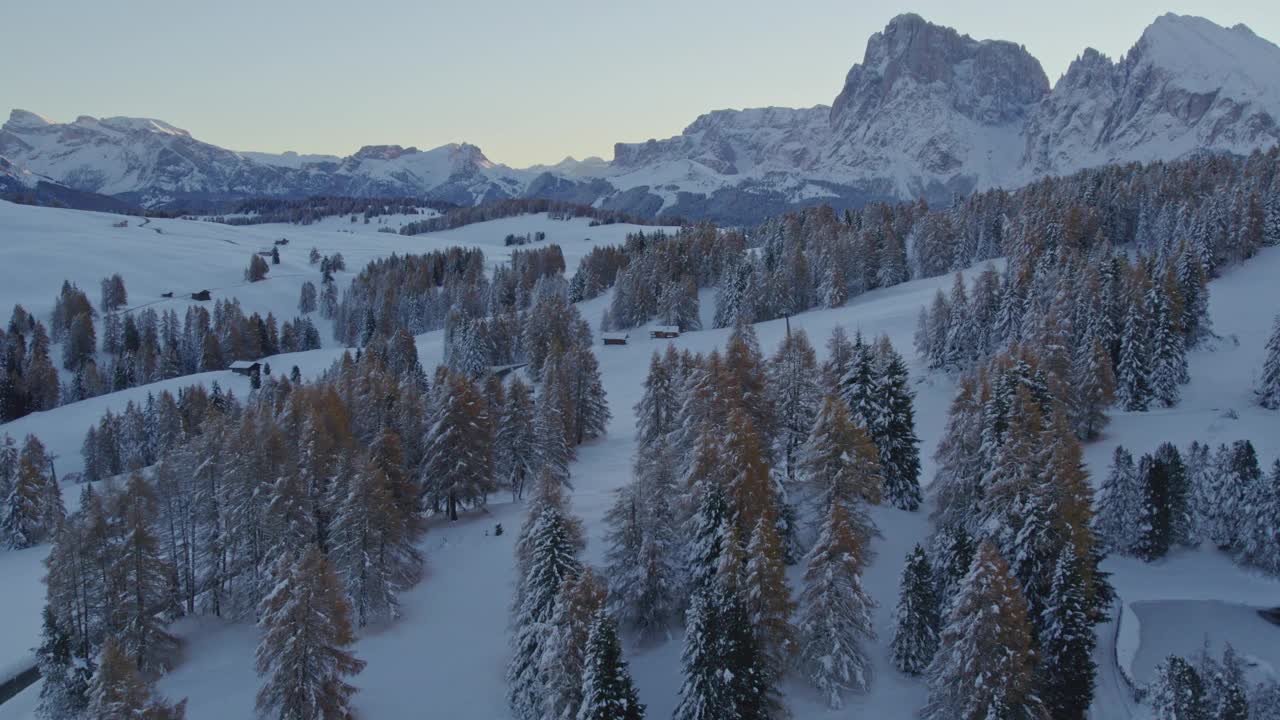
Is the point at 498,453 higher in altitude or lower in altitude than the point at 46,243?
lower

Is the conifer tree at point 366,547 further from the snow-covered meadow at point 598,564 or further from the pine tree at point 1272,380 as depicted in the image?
the pine tree at point 1272,380

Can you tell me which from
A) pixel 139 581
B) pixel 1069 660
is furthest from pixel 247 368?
pixel 1069 660

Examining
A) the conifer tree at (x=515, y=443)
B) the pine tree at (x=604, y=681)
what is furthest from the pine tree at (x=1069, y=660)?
the conifer tree at (x=515, y=443)

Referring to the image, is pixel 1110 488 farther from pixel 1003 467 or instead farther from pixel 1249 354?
pixel 1249 354

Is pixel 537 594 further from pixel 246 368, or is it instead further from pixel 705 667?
pixel 246 368

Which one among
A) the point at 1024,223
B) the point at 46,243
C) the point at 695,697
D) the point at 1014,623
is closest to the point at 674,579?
the point at 695,697
